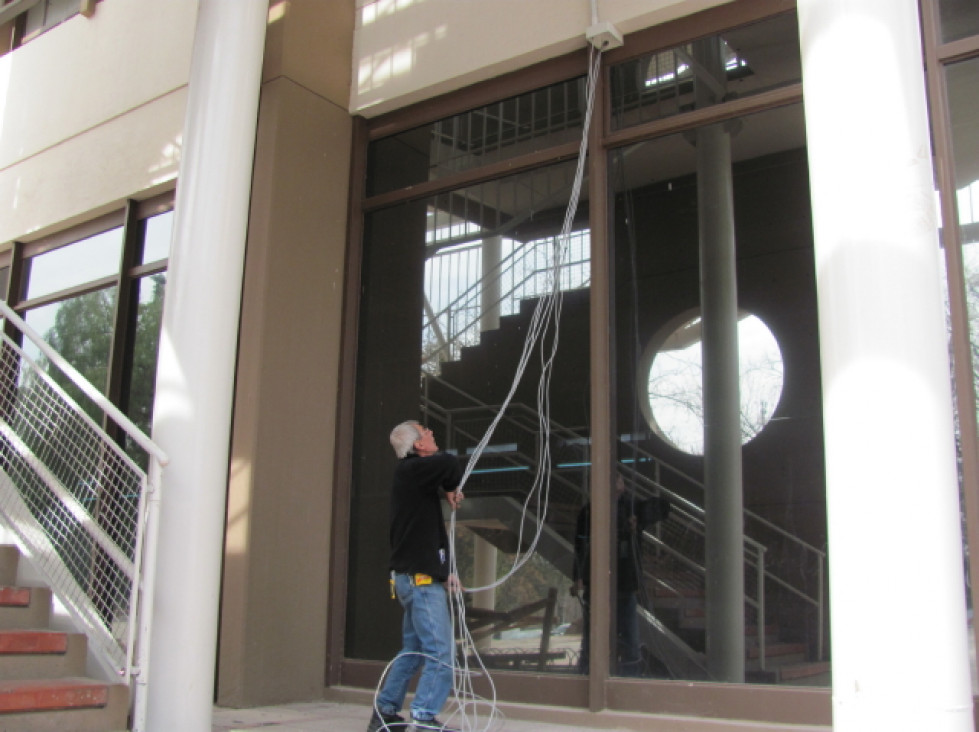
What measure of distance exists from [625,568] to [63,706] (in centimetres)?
246

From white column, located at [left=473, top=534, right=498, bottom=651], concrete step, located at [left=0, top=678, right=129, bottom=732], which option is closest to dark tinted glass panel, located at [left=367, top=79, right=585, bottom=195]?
white column, located at [left=473, top=534, right=498, bottom=651]

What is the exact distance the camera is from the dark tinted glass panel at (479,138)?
5.33 metres

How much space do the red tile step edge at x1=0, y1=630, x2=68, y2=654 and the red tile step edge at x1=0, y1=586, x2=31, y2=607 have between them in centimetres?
28

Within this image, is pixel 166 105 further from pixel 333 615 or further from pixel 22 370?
pixel 333 615

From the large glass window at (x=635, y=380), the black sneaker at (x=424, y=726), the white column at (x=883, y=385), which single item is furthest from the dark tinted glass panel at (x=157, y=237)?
the white column at (x=883, y=385)

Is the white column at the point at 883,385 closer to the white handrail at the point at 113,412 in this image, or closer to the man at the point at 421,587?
the man at the point at 421,587

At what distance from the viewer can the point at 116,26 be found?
24.2 feet

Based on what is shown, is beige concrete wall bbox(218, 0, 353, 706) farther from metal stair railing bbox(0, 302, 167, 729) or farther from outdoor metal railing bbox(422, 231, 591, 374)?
metal stair railing bbox(0, 302, 167, 729)

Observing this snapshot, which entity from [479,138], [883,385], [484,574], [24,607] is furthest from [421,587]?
[479,138]

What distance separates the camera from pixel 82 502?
4613mm

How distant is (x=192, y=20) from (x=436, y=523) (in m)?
4.40

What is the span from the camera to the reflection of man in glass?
450 cm

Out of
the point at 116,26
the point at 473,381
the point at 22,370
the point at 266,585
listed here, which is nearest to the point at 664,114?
the point at 473,381

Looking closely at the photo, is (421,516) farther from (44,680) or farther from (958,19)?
(958,19)
